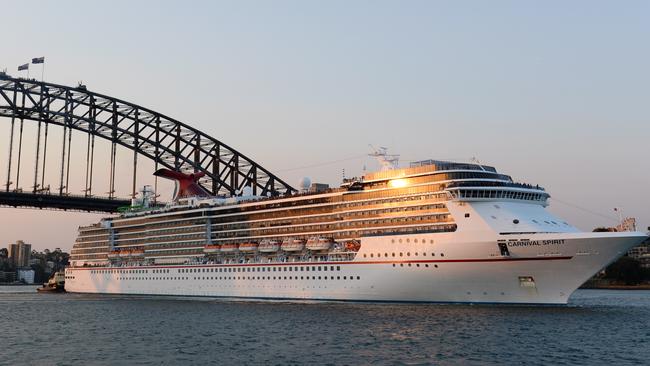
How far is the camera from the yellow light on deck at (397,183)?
50.6 metres

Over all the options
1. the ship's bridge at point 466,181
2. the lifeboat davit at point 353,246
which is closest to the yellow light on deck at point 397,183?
the ship's bridge at point 466,181

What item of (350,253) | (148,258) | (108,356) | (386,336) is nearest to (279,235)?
(350,253)

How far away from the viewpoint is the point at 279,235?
60.0 meters

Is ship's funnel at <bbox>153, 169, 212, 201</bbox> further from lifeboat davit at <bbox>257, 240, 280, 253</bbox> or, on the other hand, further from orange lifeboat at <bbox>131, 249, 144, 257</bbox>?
lifeboat davit at <bbox>257, 240, 280, 253</bbox>

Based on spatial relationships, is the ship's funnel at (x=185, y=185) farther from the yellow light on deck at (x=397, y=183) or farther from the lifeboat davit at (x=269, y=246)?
the yellow light on deck at (x=397, y=183)

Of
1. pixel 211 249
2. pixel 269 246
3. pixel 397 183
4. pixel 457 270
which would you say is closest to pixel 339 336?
pixel 457 270

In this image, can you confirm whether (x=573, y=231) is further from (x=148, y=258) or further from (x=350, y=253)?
(x=148, y=258)

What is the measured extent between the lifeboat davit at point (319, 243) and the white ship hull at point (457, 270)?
142 centimetres

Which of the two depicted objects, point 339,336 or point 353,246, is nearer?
point 339,336

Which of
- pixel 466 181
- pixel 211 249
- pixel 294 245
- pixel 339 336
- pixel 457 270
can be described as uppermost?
pixel 466 181

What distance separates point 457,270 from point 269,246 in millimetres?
19782

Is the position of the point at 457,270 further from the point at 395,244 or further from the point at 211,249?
the point at 211,249

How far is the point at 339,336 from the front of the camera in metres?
33.2

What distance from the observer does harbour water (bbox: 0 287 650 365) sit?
2744cm
